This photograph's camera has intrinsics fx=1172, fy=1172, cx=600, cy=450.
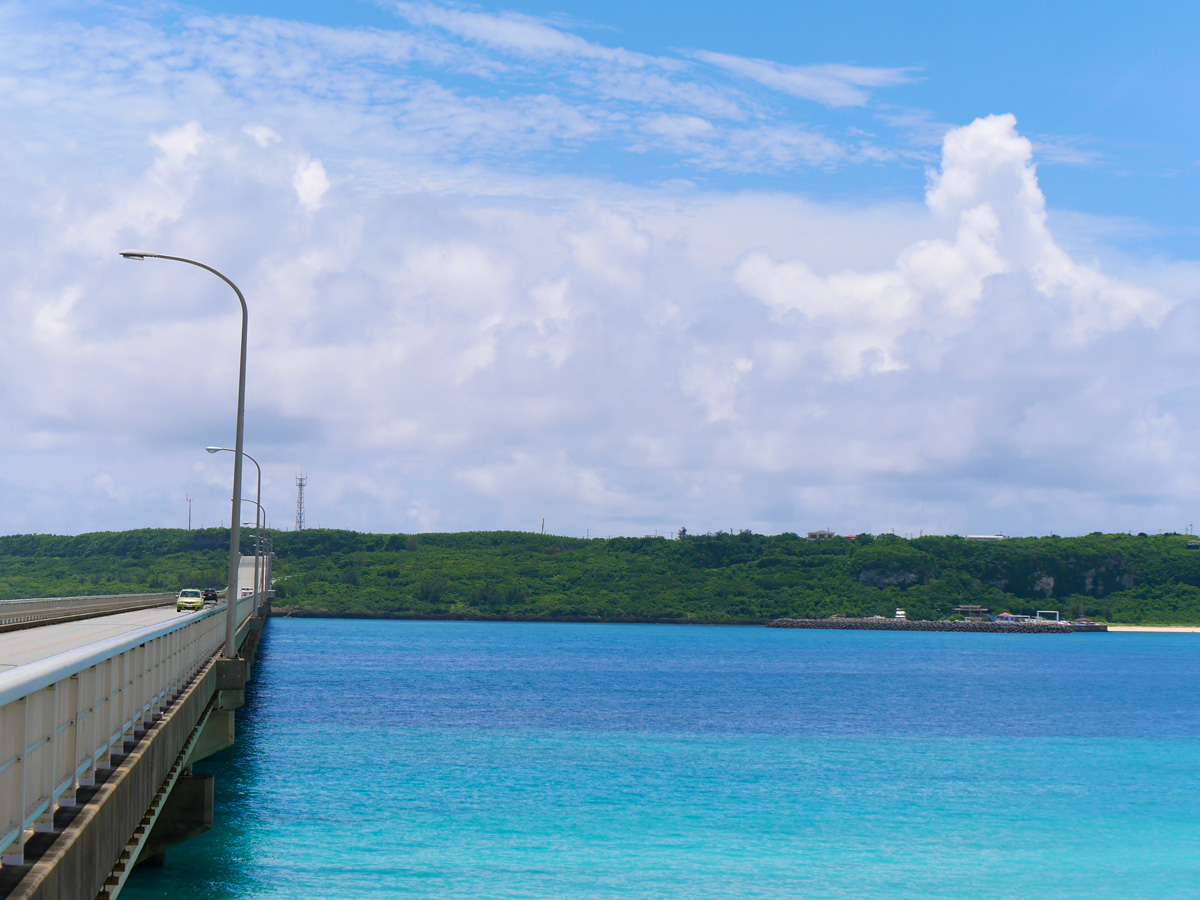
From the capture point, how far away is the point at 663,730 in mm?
61469

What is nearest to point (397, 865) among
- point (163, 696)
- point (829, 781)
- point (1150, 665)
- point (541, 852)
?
point (541, 852)

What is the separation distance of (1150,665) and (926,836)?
5382 inches

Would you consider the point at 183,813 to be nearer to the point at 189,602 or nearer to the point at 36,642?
the point at 36,642

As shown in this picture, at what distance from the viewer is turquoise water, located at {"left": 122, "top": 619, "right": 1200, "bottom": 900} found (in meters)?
28.8

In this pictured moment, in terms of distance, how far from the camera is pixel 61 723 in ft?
28.6

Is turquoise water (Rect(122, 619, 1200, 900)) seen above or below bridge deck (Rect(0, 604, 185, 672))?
below

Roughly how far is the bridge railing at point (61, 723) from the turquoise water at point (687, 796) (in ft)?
45.1

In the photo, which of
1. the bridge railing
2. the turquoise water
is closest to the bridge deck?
the turquoise water

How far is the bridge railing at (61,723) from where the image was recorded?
7.09 meters

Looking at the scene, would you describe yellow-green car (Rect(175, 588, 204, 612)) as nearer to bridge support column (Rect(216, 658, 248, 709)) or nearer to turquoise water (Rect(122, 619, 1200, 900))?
turquoise water (Rect(122, 619, 1200, 900))

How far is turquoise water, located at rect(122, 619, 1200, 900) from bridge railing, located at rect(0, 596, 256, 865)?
13735mm

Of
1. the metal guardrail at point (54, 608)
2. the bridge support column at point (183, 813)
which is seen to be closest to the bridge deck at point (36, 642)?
the bridge support column at point (183, 813)

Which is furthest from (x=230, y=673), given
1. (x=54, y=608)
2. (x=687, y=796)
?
(x=54, y=608)

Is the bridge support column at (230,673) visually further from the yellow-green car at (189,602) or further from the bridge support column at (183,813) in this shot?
the yellow-green car at (189,602)
